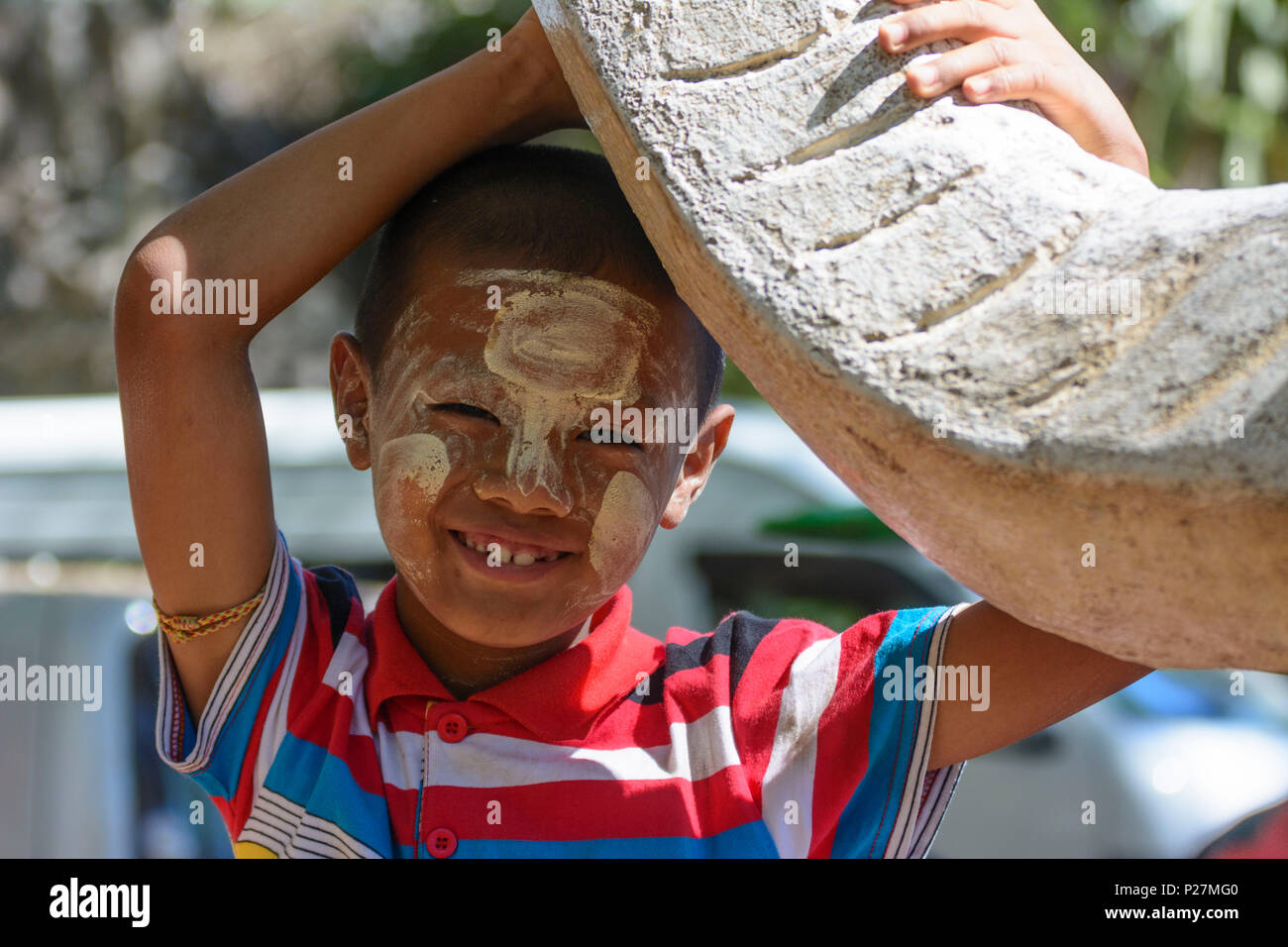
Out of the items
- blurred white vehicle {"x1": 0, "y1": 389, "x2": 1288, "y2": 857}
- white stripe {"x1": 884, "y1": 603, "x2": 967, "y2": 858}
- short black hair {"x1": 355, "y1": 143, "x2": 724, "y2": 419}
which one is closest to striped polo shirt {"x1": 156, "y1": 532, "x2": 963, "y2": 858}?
white stripe {"x1": 884, "y1": 603, "x2": 967, "y2": 858}

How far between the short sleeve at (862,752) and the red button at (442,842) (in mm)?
412

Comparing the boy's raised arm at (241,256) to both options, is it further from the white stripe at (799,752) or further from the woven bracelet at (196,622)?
the white stripe at (799,752)

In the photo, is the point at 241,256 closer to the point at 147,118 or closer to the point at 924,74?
the point at 924,74

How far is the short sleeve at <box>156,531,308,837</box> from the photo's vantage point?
1767 mm

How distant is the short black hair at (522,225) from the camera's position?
68.9 inches

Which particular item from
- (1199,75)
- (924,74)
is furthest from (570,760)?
(1199,75)

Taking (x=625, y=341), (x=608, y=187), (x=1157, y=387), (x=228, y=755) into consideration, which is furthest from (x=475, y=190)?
(x=1157, y=387)

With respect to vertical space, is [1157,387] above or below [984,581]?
above

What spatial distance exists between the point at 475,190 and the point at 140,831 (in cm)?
214

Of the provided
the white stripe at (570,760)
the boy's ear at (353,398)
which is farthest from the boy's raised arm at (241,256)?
the white stripe at (570,760)

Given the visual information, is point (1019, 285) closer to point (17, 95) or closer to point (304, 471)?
point (304, 471)

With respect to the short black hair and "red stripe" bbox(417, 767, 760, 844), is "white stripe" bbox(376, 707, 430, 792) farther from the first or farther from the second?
the short black hair

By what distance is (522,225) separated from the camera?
5.77 ft
